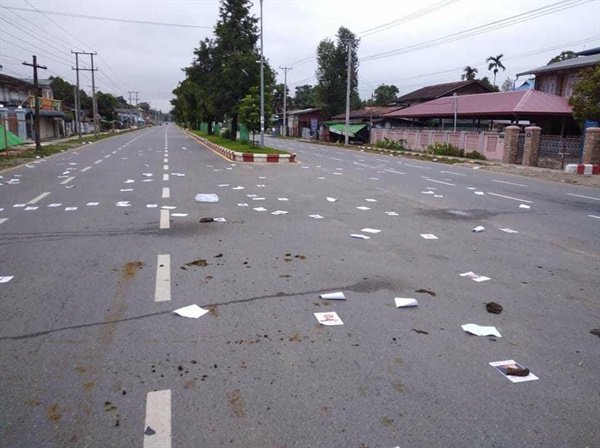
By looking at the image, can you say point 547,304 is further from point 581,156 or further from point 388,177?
point 581,156

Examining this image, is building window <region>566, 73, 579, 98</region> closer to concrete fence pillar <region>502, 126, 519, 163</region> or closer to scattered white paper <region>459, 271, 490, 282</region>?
concrete fence pillar <region>502, 126, 519, 163</region>

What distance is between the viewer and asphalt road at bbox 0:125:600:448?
291 cm

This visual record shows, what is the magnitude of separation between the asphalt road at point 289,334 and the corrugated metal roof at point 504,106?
79.2 ft

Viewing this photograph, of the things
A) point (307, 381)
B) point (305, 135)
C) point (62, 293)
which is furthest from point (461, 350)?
point (305, 135)

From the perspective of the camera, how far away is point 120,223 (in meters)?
8.39

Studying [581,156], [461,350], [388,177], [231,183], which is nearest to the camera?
[461,350]

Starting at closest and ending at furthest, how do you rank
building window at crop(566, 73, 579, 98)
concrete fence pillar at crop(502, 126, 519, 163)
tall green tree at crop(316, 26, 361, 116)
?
1. concrete fence pillar at crop(502, 126, 519, 163)
2. building window at crop(566, 73, 579, 98)
3. tall green tree at crop(316, 26, 361, 116)

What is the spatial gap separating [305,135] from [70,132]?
31476mm

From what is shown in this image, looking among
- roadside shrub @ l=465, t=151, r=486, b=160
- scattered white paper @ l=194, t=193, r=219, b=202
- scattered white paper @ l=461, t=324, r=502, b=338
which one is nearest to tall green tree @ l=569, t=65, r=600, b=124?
roadside shrub @ l=465, t=151, r=486, b=160

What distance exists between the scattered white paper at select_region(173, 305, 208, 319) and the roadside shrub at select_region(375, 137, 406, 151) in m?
37.7

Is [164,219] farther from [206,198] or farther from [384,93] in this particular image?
[384,93]

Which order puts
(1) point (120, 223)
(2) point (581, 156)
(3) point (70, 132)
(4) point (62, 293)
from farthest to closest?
(3) point (70, 132) < (2) point (581, 156) < (1) point (120, 223) < (4) point (62, 293)

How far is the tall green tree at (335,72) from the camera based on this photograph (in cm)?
6862

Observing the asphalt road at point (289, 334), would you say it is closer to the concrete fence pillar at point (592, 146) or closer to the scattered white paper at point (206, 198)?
the scattered white paper at point (206, 198)
